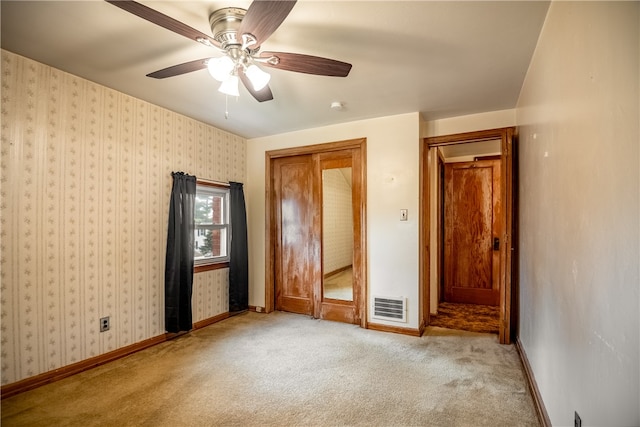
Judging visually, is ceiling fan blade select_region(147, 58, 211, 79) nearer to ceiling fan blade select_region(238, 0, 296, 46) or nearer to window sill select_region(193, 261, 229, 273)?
ceiling fan blade select_region(238, 0, 296, 46)

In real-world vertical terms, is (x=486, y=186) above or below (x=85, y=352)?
above

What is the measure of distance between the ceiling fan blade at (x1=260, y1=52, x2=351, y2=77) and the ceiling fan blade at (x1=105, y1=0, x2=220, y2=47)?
1.23 ft

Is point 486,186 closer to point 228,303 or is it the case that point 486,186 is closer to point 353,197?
point 353,197

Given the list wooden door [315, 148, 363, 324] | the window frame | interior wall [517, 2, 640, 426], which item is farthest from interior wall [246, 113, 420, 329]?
the window frame

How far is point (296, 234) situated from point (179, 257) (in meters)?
1.54

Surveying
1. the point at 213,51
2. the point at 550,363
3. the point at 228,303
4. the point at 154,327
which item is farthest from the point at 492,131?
the point at 154,327

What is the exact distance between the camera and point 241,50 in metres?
1.81

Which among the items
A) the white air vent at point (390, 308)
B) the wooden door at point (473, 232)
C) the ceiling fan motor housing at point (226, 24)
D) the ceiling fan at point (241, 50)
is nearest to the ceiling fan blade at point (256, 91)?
the ceiling fan at point (241, 50)

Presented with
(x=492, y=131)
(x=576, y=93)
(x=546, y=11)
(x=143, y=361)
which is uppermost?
(x=546, y=11)

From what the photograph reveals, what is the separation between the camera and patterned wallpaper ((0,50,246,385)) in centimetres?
220

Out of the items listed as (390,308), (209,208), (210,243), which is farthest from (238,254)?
(390,308)

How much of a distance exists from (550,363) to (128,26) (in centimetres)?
323

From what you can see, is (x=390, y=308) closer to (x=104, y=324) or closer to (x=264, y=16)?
(x=104, y=324)

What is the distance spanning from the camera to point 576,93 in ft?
4.27
